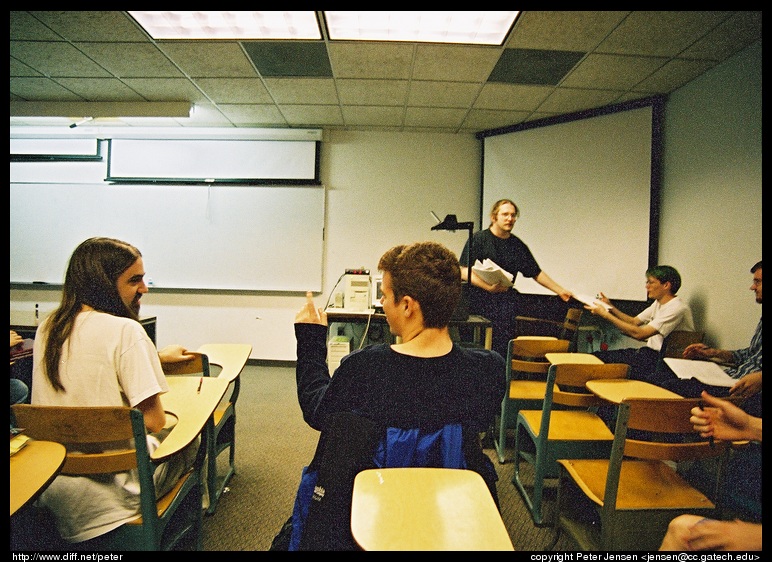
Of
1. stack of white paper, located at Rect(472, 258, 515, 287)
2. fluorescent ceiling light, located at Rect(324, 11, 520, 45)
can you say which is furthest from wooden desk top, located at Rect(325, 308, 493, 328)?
fluorescent ceiling light, located at Rect(324, 11, 520, 45)

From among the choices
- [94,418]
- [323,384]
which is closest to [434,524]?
[323,384]

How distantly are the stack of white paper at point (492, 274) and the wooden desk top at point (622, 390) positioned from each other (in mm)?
1037

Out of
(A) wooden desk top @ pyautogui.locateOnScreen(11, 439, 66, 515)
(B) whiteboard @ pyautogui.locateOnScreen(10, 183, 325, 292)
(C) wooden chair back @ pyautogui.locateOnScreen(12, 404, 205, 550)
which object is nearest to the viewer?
(A) wooden desk top @ pyautogui.locateOnScreen(11, 439, 66, 515)

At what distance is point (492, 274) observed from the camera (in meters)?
2.57

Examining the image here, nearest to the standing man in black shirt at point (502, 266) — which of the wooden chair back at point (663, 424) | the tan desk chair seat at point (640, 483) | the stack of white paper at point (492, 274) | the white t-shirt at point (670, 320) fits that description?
the stack of white paper at point (492, 274)

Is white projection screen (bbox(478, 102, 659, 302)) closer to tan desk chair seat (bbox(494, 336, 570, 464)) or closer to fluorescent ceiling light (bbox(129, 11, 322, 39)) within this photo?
tan desk chair seat (bbox(494, 336, 570, 464))

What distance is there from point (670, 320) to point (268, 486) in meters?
2.96

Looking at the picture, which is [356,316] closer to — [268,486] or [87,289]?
[268,486]

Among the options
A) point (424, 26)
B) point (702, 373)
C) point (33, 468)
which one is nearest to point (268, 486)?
point (33, 468)

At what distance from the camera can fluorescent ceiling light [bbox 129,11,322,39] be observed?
232 centimetres

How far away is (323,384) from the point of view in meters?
1.04

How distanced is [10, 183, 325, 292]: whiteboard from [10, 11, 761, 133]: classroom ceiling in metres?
0.85
